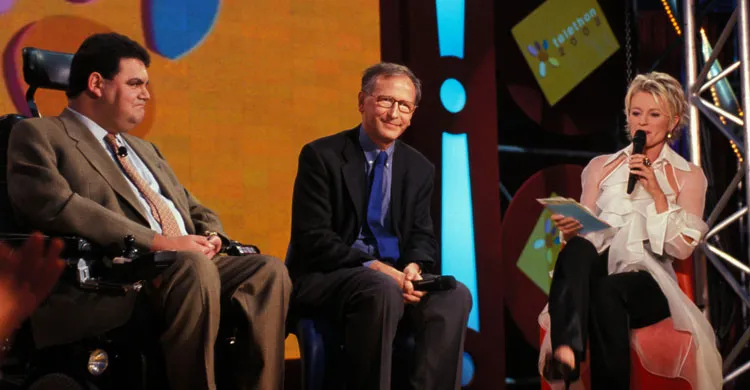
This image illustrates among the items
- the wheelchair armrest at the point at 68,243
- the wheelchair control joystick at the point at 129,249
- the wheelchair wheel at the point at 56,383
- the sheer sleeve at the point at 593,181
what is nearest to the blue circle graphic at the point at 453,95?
the sheer sleeve at the point at 593,181

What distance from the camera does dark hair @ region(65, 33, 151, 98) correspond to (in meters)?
2.57

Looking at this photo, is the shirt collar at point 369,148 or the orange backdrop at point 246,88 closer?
the shirt collar at point 369,148

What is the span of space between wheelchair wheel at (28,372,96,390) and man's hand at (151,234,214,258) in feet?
1.38

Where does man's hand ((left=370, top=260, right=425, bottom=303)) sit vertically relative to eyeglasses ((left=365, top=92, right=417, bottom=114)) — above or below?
below

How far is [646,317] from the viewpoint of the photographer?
2881mm

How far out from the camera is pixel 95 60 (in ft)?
8.46

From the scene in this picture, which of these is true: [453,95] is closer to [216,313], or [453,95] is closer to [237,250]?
[237,250]

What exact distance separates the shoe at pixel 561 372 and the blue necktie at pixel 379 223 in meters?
0.60

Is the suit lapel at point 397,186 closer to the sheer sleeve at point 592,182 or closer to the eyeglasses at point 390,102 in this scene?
the eyeglasses at point 390,102

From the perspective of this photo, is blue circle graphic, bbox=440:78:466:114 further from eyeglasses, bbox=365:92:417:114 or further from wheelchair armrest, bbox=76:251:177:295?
wheelchair armrest, bbox=76:251:177:295

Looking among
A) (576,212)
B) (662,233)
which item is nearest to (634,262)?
(662,233)

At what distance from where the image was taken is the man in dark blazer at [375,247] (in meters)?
2.60

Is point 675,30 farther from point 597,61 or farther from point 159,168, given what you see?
point 159,168

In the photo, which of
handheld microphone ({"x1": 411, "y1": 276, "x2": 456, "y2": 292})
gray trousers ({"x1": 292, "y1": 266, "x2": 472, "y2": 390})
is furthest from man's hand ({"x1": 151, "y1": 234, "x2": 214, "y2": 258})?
handheld microphone ({"x1": 411, "y1": 276, "x2": 456, "y2": 292})
